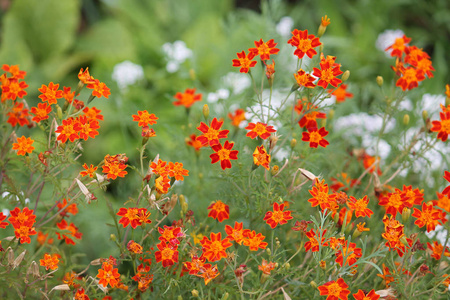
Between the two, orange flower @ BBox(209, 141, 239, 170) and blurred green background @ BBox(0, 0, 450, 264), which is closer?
orange flower @ BBox(209, 141, 239, 170)

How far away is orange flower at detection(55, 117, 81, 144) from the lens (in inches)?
33.1

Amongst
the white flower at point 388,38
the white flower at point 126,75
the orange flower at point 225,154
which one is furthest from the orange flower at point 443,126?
the white flower at point 388,38

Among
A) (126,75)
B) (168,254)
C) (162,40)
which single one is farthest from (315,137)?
(162,40)

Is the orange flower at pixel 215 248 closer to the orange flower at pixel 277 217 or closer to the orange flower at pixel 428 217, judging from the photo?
the orange flower at pixel 277 217

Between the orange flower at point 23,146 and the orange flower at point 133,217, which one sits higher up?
the orange flower at point 23,146

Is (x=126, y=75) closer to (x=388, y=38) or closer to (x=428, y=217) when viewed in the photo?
(x=388, y=38)

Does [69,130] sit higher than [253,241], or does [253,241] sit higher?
[69,130]

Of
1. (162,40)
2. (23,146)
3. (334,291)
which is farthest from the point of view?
(162,40)

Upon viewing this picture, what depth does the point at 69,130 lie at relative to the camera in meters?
0.85

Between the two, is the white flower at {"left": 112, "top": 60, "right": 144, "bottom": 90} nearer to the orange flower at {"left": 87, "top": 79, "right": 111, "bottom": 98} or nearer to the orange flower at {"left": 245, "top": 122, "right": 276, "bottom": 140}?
the orange flower at {"left": 87, "top": 79, "right": 111, "bottom": 98}

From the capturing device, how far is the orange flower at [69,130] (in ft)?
2.76

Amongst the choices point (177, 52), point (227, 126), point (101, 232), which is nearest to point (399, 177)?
point (227, 126)

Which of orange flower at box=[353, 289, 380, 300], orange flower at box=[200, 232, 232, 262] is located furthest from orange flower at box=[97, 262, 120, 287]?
orange flower at box=[353, 289, 380, 300]

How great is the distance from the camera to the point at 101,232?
1.57m
